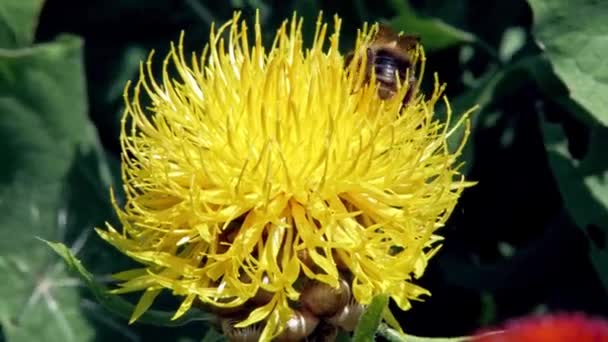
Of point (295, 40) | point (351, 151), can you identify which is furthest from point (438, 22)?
point (351, 151)

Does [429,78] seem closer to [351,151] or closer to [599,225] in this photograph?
[599,225]

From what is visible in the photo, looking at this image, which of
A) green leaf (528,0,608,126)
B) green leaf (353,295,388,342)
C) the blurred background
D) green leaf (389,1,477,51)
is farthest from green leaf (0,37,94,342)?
green leaf (353,295,388,342)

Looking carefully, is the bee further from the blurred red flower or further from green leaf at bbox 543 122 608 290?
the blurred red flower

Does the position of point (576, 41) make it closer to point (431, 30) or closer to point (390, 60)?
point (431, 30)

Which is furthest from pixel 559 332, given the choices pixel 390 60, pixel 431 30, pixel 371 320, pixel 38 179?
pixel 38 179

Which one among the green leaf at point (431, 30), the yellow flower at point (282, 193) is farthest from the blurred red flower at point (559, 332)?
the green leaf at point (431, 30)

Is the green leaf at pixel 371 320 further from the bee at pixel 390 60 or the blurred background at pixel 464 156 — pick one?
the blurred background at pixel 464 156
